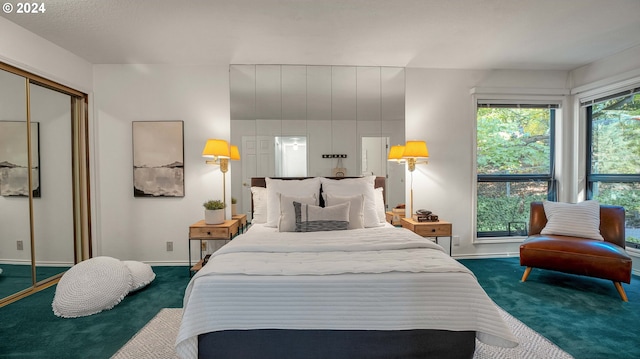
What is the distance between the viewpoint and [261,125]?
3.81m

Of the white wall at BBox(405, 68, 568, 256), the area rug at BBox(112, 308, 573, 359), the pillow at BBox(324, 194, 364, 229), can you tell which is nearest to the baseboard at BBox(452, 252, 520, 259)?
the white wall at BBox(405, 68, 568, 256)

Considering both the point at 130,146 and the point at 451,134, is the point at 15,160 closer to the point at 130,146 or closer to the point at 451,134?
the point at 130,146

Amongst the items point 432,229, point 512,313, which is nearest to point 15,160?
point 432,229

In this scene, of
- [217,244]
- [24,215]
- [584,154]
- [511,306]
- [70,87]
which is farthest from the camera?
[584,154]

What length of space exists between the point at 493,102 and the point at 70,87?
5295mm

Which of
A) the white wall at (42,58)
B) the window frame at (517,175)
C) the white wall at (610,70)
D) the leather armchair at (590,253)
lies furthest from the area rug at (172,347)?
the white wall at (610,70)

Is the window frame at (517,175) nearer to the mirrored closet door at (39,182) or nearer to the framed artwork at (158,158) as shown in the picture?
the framed artwork at (158,158)

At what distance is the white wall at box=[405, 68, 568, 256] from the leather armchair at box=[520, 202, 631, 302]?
3.00 ft

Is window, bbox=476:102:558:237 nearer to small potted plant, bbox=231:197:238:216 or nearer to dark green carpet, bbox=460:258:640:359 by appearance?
dark green carpet, bbox=460:258:640:359

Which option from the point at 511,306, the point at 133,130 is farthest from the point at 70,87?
the point at 511,306

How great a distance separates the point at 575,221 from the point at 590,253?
512 mm

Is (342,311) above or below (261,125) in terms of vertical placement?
below

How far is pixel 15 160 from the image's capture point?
2.84 metres

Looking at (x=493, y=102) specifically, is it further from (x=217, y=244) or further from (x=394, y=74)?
(x=217, y=244)
